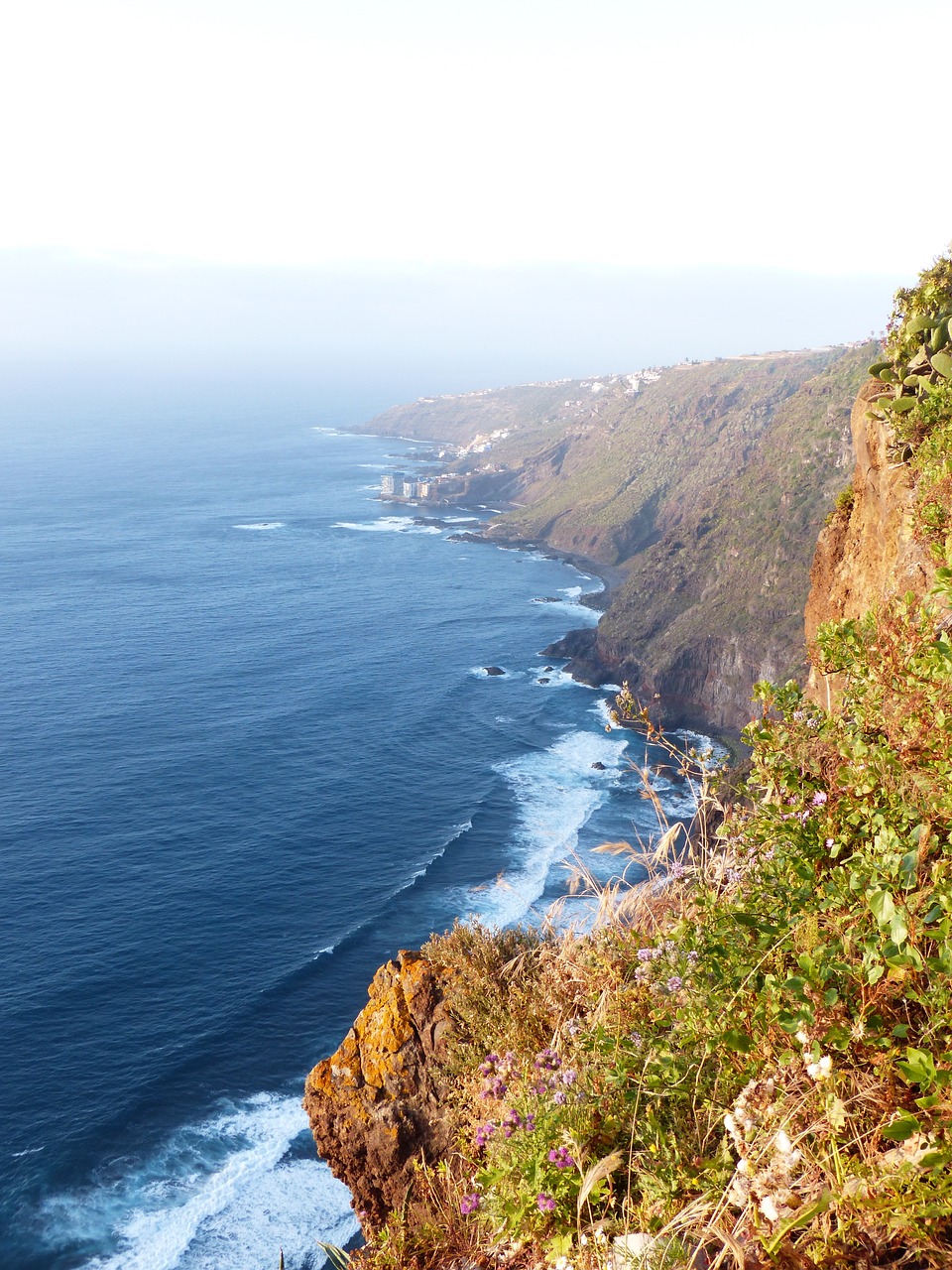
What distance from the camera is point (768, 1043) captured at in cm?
434

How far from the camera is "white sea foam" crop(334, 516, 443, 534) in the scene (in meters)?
147

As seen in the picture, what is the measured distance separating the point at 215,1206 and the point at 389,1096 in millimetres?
29265

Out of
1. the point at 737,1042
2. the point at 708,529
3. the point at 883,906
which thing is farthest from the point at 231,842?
the point at 708,529

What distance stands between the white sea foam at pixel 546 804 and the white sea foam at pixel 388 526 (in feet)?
260

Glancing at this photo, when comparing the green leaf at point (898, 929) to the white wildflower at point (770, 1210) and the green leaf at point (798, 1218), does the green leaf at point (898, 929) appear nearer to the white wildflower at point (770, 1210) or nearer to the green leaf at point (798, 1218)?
the green leaf at point (798, 1218)

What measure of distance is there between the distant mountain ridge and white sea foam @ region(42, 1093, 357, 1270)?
43.6m

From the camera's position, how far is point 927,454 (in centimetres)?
965

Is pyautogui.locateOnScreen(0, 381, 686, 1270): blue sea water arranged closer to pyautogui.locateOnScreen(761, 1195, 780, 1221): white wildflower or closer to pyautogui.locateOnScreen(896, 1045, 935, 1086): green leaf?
pyautogui.locateOnScreen(761, 1195, 780, 1221): white wildflower

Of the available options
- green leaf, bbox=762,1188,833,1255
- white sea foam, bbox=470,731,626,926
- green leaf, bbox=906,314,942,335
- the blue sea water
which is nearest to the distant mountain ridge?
the blue sea water

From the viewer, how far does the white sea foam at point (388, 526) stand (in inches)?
5787

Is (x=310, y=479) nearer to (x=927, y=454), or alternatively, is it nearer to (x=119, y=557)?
(x=119, y=557)

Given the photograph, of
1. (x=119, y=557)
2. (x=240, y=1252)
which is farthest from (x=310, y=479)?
(x=240, y=1252)

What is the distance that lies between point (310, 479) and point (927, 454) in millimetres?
189867

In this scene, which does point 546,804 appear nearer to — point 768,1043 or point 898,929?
point 768,1043
